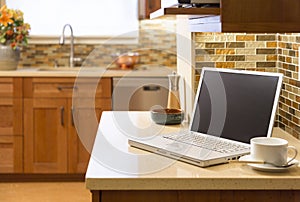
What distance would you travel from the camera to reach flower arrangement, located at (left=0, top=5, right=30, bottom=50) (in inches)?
187

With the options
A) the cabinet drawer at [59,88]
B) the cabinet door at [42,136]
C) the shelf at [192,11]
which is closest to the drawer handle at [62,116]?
the cabinet door at [42,136]

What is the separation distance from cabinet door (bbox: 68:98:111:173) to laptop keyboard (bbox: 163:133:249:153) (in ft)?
8.35

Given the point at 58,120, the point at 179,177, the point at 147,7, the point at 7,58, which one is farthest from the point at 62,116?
the point at 179,177

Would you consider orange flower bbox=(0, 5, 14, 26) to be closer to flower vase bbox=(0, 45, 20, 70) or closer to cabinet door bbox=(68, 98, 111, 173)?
flower vase bbox=(0, 45, 20, 70)

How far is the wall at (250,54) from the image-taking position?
229cm

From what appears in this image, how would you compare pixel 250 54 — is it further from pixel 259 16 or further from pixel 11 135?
pixel 11 135

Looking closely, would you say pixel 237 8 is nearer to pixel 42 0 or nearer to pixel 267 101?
pixel 267 101

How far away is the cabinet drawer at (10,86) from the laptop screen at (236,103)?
8.73 feet

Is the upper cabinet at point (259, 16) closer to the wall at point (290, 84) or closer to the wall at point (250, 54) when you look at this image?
the wall at point (290, 84)

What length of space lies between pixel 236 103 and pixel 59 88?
111 inches

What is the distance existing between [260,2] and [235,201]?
0.59 meters

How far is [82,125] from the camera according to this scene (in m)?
4.69

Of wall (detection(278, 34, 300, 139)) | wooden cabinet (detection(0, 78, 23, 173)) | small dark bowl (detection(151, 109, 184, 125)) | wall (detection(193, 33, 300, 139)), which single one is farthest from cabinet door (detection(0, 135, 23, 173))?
wall (detection(278, 34, 300, 139))

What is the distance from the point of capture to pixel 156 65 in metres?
5.29
